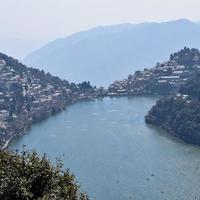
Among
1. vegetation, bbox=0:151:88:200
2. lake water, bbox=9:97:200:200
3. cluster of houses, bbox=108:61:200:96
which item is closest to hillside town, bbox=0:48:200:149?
cluster of houses, bbox=108:61:200:96

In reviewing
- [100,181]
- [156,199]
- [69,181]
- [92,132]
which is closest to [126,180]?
[100,181]

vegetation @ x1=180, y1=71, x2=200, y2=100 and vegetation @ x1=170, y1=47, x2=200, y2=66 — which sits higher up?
vegetation @ x1=170, y1=47, x2=200, y2=66

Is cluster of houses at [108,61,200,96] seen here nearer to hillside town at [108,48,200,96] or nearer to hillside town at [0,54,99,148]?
hillside town at [108,48,200,96]

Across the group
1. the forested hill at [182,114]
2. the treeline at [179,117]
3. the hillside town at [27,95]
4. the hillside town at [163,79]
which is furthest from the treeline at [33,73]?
the treeline at [179,117]

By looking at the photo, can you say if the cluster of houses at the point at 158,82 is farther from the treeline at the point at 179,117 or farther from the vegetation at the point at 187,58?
the treeline at the point at 179,117

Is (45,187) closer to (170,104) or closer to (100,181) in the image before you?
(100,181)

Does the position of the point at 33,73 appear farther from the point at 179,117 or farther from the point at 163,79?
the point at 179,117

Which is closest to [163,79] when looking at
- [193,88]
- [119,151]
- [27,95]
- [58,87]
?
[58,87]
